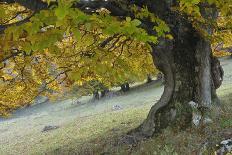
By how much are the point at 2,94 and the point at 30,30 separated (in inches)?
611

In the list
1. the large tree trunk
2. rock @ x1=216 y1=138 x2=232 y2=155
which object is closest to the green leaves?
rock @ x1=216 y1=138 x2=232 y2=155

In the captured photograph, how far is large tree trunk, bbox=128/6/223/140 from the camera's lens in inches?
651

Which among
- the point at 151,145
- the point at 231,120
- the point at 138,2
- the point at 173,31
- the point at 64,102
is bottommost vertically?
the point at 64,102

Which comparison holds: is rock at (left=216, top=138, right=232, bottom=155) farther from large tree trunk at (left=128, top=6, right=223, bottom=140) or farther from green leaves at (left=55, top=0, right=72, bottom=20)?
green leaves at (left=55, top=0, right=72, bottom=20)

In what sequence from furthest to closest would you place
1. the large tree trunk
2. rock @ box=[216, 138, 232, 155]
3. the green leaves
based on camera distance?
1. the large tree trunk
2. rock @ box=[216, 138, 232, 155]
3. the green leaves

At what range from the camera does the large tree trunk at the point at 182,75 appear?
651 inches

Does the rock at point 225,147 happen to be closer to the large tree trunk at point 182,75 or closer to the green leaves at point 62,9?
the large tree trunk at point 182,75

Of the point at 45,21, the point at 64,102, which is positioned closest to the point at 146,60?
the point at 45,21

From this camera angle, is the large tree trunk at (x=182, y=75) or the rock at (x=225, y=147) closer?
the rock at (x=225, y=147)

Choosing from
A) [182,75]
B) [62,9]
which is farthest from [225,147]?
[62,9]

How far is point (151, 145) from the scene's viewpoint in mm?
15008

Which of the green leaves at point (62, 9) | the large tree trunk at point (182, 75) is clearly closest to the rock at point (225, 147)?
the large tree trunk at point (182, 75)

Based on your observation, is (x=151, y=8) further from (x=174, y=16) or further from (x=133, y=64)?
(x=133, y=64)

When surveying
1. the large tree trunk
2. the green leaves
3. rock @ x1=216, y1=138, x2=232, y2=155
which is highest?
the green leaves
